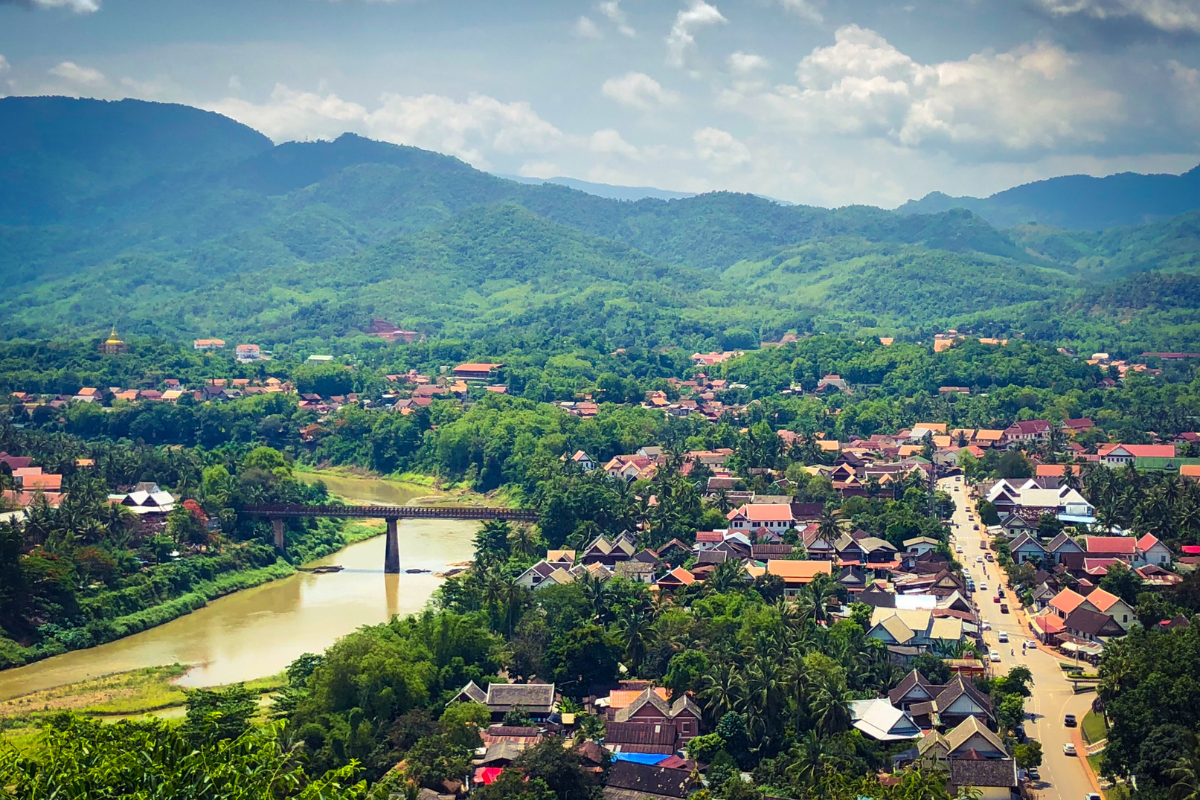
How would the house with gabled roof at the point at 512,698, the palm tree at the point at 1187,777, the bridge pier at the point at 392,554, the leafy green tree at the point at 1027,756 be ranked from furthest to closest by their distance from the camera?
the bridge pier at the point at 392,554, the house with gabled roof at the point at 512,698, the leafy green tree at the point at 1027,756, the palm tree at the point at 1187,777

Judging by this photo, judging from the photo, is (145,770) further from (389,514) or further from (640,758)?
(389,514)

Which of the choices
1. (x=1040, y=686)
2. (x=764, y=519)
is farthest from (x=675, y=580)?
(x=1040, y=686)

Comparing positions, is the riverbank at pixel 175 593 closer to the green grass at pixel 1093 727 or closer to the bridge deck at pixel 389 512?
the bridge deck at pixel 389 512

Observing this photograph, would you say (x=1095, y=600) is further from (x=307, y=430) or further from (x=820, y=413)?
(x=307, y=430)

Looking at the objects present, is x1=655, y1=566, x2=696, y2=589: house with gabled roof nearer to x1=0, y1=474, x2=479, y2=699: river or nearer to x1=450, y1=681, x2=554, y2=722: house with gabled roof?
x1=0, y1=474, x2=479, y2=699: river

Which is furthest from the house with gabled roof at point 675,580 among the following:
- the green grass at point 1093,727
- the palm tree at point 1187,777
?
the palm tree at point 1187,777

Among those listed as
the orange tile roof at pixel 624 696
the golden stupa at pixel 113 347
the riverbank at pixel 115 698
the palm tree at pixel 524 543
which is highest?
the golden stupa at pixel 113 347

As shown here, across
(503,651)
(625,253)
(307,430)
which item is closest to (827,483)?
(503,651)
